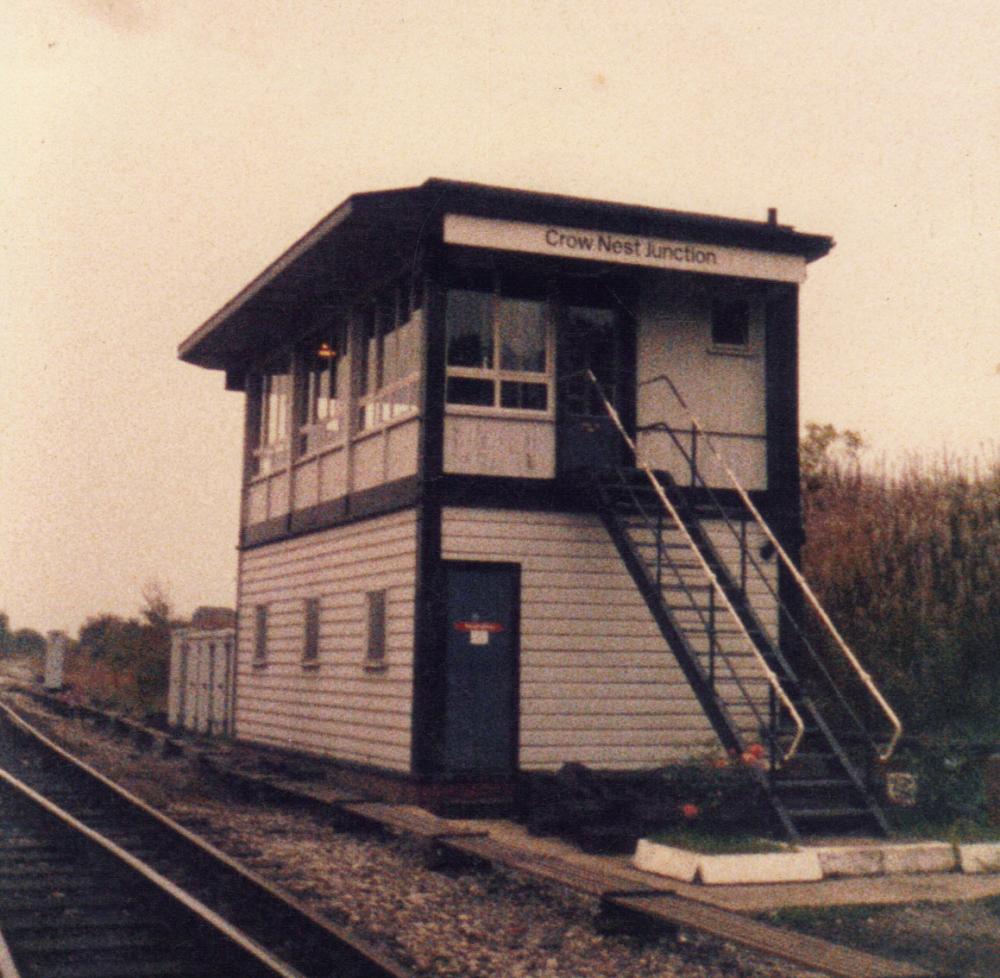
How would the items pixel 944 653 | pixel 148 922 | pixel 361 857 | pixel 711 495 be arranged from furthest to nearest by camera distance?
pixel 944 653 < pixel 711 495 < pixel 361 857 < pixel 148 922

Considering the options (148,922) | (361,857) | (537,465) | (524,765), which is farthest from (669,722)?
(148,922)

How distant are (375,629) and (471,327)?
3.61m

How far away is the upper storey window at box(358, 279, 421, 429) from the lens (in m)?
15.6

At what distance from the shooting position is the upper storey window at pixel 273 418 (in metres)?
20.9

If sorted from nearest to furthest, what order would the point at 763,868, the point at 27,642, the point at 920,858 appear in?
the point at 763,868 < the point at 920,858 < the point at 27,642

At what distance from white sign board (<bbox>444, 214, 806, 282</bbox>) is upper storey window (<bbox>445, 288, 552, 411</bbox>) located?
3.23ft

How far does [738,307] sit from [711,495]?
3188 millimetres

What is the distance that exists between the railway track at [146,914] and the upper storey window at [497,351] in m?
5.52

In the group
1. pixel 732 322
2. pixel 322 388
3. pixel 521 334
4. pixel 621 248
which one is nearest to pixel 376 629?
pixel 521 334

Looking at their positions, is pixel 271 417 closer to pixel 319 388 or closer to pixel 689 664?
pixel 319 388

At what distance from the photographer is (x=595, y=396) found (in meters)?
15.7

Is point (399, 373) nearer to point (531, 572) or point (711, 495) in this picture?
point (531, 572)

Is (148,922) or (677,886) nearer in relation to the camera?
(148,922)

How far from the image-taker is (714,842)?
34.3 feet
